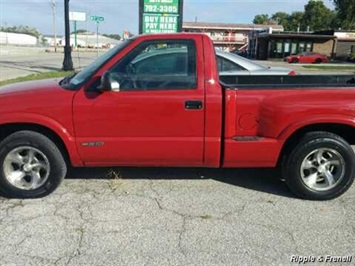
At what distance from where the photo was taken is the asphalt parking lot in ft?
10.7

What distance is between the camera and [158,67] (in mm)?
4285

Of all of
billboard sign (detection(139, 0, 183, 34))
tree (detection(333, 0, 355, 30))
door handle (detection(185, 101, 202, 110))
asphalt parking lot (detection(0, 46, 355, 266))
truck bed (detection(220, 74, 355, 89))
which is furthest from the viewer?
tree (detection(333, 0, 355, 30))

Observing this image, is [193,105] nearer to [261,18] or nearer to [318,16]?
[318,16]

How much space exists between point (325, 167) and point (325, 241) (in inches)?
43.2

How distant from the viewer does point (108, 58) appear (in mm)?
4301

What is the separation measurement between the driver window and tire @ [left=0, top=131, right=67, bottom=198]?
1.07 m

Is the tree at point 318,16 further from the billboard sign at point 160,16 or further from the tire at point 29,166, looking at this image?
the tire at point 29,166

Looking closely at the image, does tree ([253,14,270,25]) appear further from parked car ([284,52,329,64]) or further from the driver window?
the driver window

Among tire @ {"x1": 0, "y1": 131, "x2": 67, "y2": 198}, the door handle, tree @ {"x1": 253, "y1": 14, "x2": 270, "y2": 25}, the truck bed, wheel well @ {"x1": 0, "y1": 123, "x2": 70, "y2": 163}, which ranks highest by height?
tree @ {"x1": 253, "y1": 14, "x2": 270, "y2": 25}

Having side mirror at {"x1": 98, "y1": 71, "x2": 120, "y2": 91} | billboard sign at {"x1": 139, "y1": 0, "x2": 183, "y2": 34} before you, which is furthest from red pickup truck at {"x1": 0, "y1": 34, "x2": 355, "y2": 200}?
billboard sign at {"x1": 139, "y1": 0, "x2": 183, "y2": 34}

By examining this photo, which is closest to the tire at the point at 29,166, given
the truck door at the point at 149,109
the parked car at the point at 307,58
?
the truck door at the point at 149,109

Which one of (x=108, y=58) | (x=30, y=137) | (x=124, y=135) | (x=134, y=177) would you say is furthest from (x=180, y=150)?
(x=30, y=137)

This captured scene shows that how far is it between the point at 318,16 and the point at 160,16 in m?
81.9

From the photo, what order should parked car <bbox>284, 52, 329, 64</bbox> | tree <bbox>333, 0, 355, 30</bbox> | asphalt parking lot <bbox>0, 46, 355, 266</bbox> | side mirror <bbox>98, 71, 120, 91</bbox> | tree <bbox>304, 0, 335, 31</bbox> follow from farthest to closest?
tree <bbox>304, 0, 335, 31</bbox>
tree <bbox>333, 0, 355, 30</bbox>
parked car <bbox>284, 52, 329, 64</bbox>
side mirror <bbox>98, 71, 120, 91</bbox>
asphalt parking lot <bbox>0, 46, 355, 266</bbox>
